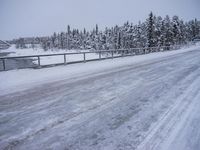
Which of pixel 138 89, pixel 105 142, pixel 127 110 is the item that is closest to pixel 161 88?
pixel 138 89

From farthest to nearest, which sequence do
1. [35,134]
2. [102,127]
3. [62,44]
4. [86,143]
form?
[62,44], [102,127], [35,134], [86,143]

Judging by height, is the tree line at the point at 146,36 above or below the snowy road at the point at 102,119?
above

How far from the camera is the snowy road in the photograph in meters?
3.78

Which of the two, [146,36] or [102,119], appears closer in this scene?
[102,119]

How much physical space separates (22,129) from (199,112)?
449 centimetres

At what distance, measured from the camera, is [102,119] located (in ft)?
16.0

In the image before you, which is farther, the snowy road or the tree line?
the tree line

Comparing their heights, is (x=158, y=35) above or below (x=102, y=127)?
above

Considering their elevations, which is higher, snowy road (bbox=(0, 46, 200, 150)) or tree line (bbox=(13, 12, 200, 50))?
tree line (bbox=(13, 12, 200, 50))

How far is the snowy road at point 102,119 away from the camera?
3775mm

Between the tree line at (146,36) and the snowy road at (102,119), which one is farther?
the tree line at (146,36)

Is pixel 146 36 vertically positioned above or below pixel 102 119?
above

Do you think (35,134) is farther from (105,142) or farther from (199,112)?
(199,112)

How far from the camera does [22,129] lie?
438cm
